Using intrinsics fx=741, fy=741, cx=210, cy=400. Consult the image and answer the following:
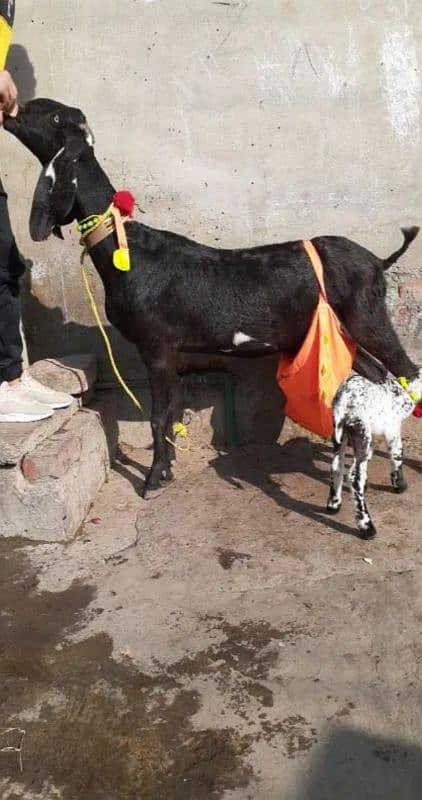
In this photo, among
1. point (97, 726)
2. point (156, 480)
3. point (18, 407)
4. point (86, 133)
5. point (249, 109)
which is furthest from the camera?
point (249, 109)

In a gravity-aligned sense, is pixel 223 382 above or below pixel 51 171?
below

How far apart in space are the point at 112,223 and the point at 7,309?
0.83m

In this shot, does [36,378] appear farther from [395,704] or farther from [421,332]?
[395,704]

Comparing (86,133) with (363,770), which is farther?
(86,133)

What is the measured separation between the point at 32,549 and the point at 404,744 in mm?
2156

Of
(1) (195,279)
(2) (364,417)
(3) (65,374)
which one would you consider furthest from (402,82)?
(3) (65,374)

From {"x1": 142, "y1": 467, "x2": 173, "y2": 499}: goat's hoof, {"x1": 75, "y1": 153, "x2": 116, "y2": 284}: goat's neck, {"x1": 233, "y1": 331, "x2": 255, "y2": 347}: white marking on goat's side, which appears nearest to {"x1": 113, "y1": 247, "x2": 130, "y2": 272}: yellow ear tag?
{"x1": 75, "y1": 153, "x2": 116, "y2": 284}: goat's neck

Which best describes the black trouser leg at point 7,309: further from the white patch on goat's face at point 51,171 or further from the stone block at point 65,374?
the white patch on goat's face at point 51,171

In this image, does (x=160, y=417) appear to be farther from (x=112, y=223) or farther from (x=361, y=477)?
(x=361, y=477)

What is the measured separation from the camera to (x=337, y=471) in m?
3.90

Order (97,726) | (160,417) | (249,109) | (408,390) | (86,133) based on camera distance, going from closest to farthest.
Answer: (97,726)
(408,390)
(86,133)
(160,417)
(249,109)

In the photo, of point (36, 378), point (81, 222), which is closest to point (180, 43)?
point (81, 222)

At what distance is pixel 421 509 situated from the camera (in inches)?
158

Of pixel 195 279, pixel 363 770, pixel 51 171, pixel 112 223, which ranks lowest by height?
pixel 363 770
